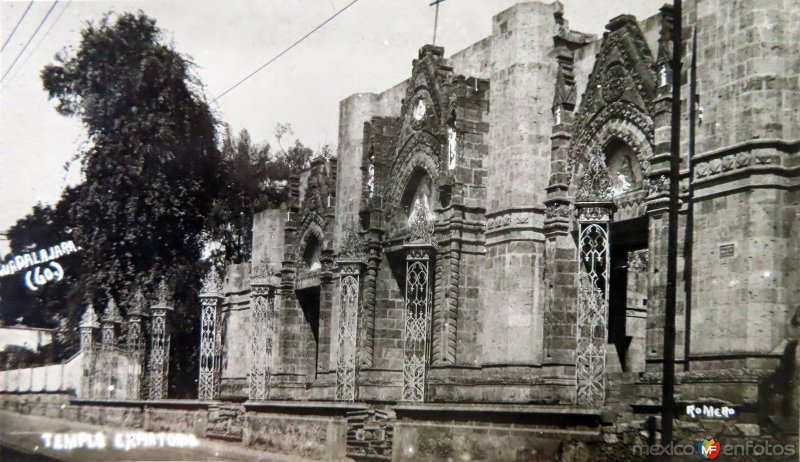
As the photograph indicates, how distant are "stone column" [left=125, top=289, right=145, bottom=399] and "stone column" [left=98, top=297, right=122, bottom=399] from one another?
2.06 feet

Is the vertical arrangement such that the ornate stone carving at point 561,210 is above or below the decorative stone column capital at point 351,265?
above

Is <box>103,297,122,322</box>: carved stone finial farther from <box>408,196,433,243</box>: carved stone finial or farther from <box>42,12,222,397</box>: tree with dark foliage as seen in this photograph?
<box>408,196,433,243</box>: carved stone finial

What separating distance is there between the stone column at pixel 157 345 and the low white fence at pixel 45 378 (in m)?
4.64

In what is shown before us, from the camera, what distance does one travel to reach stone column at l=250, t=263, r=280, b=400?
22.7 m

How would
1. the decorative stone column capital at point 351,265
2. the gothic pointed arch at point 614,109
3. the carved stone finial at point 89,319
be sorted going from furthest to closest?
the carved stone finial at point 89,319
the decorative stone column capital at point 351,265
the gothic pointed arch at point 614,109

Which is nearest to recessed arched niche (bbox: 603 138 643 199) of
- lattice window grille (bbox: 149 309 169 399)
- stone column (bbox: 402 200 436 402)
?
stone column (bbox: 402 200 436 402)

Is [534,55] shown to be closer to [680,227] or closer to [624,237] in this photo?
[624,237]

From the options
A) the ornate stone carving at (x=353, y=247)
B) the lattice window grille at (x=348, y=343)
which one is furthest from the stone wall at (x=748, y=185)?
Result: the ornate stone carving at (x=353, y=247)

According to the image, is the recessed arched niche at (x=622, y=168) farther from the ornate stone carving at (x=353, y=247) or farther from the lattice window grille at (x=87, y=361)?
the lattice window grille at (x=87, y=361)

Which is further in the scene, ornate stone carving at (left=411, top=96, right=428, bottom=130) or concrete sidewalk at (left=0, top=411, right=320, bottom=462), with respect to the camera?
ornate stone carving at (left=411, top=96, right=428, bottom=130)

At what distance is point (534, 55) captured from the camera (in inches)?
620

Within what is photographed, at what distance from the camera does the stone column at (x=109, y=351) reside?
27688 mm

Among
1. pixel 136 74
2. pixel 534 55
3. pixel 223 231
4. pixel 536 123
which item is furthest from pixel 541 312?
pixel 223 231

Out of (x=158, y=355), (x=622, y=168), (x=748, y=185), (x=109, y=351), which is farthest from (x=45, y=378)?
(x=748, y=185)
